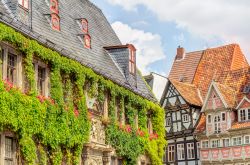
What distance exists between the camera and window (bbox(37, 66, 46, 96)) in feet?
80.5

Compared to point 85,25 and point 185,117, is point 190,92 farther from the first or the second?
point 85,25

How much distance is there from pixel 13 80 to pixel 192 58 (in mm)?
36192

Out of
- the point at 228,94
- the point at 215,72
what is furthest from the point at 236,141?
the point at 215,72

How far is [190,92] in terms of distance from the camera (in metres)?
52.3

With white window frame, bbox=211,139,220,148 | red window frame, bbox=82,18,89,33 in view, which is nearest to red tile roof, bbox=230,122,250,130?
white window frame, bbox=211,139,220,148

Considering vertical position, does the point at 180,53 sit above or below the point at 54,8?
above

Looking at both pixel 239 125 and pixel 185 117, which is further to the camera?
pixel 185 117

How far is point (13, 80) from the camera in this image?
2266 cm

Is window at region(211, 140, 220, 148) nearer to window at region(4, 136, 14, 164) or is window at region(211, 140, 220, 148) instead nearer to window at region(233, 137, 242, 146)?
window at region(233, 137, 242, 146)

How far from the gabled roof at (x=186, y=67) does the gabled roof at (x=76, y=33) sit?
19.2m

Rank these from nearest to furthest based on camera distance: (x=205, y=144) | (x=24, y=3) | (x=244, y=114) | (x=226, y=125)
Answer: (x=24, y=3), (x=244, y=114), (x=226, y=125), (x=205, y=144)

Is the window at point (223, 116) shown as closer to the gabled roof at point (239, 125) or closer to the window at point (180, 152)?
the gabled roof at point (239, 125)

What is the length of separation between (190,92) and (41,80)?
2913 cm

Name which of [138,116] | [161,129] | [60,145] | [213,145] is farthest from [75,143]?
[213,145]
